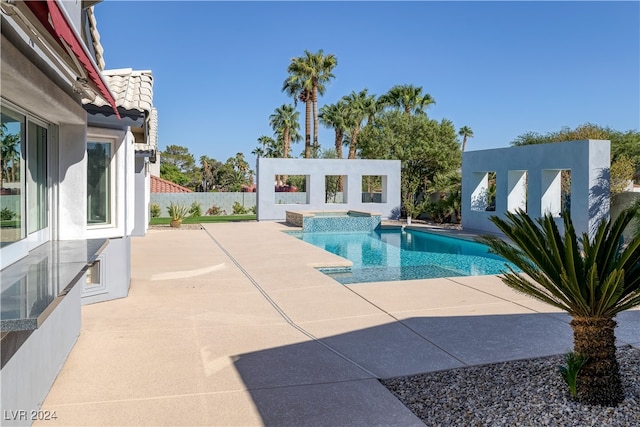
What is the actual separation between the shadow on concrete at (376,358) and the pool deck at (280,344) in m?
0.02

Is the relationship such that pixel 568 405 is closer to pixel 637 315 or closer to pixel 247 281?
pixel 637 315

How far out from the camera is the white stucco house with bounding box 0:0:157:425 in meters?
Result: 3.81

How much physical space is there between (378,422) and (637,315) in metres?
6.38

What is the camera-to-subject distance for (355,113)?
169 ft

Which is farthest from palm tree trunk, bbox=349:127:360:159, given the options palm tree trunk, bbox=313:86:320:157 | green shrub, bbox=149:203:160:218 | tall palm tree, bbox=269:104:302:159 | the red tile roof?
green shrub, bbox=149:203:160:218

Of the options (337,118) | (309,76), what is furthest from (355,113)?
(309,76)

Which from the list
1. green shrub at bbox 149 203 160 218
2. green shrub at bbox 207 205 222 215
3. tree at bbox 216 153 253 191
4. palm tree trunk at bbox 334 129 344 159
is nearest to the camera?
green shrub at bbox 149 203 160 218

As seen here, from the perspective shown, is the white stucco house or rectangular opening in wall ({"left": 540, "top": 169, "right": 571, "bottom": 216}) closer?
the white stucco house

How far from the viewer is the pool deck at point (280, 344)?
4832mm

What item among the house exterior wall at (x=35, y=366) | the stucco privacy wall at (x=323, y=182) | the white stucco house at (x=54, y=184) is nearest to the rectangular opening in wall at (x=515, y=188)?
the stucco privacy wall at (x=323, y=182)

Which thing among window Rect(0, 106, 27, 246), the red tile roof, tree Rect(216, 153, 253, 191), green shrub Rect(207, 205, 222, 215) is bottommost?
green shrub Rect(207, 205, 222, 215)

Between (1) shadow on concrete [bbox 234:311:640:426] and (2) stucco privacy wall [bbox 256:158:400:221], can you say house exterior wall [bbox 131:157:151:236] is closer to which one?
(2) stucco privacy wall [bbox 256:158:400:221]

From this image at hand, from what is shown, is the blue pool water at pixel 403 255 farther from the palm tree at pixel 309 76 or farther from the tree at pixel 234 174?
the tree at pixel 234 174

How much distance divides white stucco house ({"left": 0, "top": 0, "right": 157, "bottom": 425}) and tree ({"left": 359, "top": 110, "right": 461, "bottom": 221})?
1109 inches
